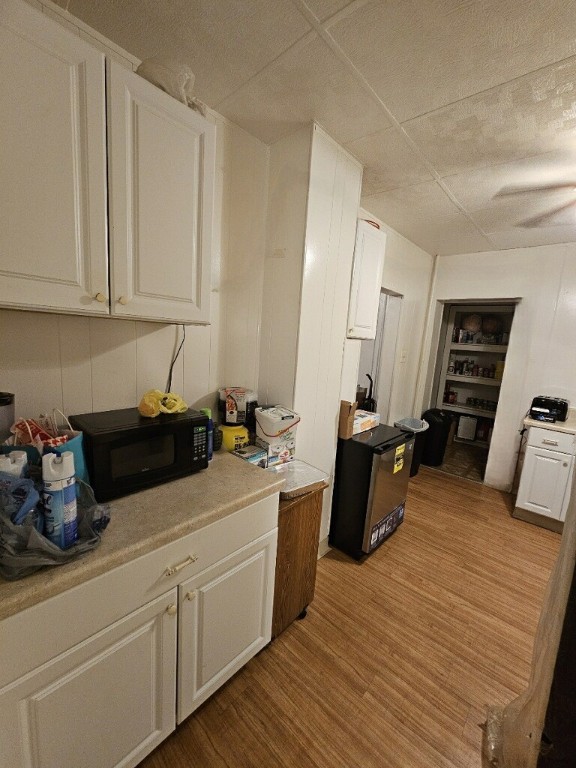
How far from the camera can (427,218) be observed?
8.68ft

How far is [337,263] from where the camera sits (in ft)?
6.27

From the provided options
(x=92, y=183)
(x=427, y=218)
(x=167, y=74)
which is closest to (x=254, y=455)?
(x=92, y=183)

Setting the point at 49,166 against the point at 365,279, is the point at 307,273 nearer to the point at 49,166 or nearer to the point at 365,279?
the point at 365,279

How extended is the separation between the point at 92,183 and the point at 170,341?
28.4 inches

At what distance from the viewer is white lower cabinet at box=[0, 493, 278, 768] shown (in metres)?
0.74

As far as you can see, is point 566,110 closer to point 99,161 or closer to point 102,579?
point 99,161

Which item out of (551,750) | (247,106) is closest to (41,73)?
(247,106)

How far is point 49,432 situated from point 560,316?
13.4 ft

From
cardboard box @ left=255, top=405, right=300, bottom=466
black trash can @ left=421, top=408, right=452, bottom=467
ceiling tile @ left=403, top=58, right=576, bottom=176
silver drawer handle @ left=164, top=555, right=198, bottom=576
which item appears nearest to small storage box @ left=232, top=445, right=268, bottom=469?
cardboard box @ left=255, top=405, right=300, bottom=466

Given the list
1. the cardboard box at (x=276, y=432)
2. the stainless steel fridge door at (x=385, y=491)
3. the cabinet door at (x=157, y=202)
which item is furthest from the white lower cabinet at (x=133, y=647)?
the stainless steel fridge door at (x=385, y=491)

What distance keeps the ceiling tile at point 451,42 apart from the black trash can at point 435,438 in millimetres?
3166

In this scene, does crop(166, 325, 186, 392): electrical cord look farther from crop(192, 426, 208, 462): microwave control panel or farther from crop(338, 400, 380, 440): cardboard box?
crop(338, 400, 380, 440): cardboard box

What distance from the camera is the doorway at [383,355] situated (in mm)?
3332

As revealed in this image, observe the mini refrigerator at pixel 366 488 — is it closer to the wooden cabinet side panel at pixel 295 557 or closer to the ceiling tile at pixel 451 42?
the wooden cabinet side panel at pixel 295 557
